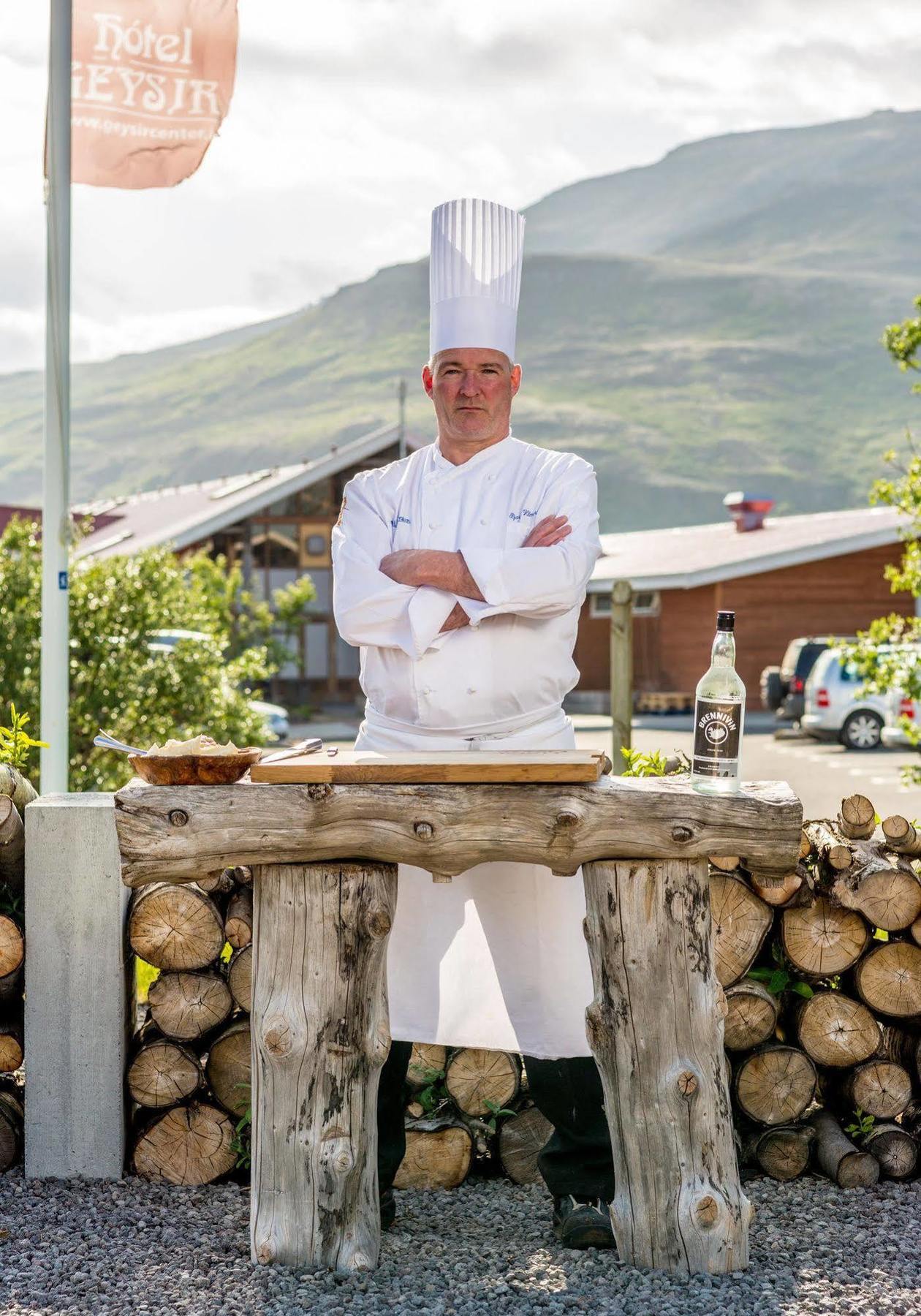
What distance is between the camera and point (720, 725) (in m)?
3.45

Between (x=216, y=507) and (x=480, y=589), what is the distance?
27550 mm

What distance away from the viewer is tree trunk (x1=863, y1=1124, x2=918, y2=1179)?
425cm

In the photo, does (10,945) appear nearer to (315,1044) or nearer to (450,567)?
(315,1044)

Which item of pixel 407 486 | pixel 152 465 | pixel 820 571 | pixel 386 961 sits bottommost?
pixel 386 961

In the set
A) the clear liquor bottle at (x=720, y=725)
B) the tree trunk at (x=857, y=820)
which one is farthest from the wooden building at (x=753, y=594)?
the clear liquor bottle at (x=720, y=725)

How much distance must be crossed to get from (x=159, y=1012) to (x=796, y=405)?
153 metres

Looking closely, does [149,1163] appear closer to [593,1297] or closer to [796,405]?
[593,1297]

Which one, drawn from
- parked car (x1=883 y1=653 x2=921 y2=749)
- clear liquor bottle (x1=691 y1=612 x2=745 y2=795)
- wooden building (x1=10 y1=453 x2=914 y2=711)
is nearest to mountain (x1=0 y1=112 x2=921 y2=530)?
wooden building (x1=10 y1=453 x2=914 y2=711)

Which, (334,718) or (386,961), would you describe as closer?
(386,961)

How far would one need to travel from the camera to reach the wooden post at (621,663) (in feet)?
31.6

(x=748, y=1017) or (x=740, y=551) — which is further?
(x=740, y=551)

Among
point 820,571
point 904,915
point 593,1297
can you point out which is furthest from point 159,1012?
point 820,571

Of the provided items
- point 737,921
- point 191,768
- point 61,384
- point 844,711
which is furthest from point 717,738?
point 844,711

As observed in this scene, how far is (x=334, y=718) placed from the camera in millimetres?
30203
